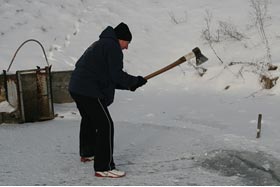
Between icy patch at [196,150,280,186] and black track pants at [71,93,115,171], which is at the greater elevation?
black track pants at [71,93,115,171]

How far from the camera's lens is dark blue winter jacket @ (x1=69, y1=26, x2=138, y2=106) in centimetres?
399

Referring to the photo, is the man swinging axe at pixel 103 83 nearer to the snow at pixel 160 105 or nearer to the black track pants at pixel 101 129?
the black track pants at pixel 101 129

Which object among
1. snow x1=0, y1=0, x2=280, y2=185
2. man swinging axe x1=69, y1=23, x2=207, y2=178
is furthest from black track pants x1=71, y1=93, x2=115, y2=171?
snow x1=0, y1=0, x2=280, y2=185

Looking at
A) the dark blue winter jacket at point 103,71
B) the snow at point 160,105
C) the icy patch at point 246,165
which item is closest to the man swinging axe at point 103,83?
the dark blue winter jacket at point 103,71

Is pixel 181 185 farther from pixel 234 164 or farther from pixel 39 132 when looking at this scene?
pixel 39 132

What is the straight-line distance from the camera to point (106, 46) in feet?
13.1

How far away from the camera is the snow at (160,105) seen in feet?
14.3

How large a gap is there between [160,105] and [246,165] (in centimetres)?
279

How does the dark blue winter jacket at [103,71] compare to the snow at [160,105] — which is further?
the snow at [160,105]

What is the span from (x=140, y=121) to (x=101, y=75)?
2.31 m

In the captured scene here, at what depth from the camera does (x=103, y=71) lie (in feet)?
13.4

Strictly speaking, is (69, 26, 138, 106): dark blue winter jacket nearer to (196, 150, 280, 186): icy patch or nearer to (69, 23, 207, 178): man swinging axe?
(69, 23, 207, 178): man swinging axe

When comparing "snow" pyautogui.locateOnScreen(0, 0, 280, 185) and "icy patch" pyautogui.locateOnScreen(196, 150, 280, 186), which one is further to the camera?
"snow" pyautogui.locateOnScreen(0, 0, 280, 185)

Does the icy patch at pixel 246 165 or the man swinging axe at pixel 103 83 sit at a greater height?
the man swinging axe at pixel 103 83
